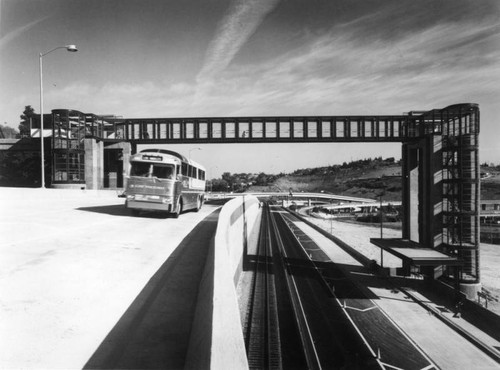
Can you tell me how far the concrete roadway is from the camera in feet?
13.9

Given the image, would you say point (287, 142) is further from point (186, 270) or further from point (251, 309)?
point (186, 270)

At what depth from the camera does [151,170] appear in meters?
18.6

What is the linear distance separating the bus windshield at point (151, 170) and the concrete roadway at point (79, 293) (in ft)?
25.1

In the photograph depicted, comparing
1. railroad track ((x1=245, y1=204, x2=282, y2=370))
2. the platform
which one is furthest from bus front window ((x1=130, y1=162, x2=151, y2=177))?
the platform

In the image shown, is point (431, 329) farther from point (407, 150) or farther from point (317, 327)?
point (407, 150)

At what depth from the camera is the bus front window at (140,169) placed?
60.5ft

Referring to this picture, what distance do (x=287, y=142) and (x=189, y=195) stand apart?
129 ft

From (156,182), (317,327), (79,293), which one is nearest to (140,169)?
(156,182)

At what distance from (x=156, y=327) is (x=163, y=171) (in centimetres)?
1436

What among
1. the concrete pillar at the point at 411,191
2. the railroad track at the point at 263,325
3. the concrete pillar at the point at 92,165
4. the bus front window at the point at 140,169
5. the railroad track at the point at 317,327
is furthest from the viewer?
the concrete pillar at the point at 92,165

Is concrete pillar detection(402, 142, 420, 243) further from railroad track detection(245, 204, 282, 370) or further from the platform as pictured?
railroad track detection(245, 204, 282, 370)

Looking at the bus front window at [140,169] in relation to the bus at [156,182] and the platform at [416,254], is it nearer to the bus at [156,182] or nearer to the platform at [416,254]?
the bus at [156,182]

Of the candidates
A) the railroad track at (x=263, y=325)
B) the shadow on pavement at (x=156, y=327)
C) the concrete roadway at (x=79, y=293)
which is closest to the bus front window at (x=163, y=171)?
the concrete roadway at (x=79, y=293)

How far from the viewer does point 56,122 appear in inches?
2009
